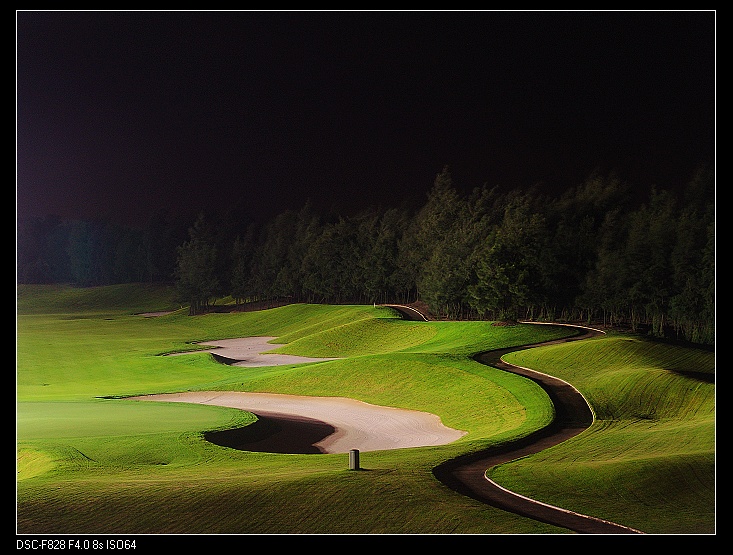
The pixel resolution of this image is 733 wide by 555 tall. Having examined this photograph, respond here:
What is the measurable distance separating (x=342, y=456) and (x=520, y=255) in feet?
75.2

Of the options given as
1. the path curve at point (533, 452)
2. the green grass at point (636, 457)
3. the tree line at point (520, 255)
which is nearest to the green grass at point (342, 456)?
the green grass at point (636, 457)

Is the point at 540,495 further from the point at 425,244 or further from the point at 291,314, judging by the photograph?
the point at 291,314

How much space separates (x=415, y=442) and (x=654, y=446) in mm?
5996

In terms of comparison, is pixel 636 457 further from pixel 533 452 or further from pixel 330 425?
pixel 330 425

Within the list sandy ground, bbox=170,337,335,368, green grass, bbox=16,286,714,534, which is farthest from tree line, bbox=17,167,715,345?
sandy ground, bbox=170,337,335,368

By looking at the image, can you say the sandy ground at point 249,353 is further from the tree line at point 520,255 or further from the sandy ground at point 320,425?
the sandy ground at point 320,425

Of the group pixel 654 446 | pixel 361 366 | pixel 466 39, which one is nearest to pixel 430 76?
pixel 466 39

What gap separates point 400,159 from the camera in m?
31.2

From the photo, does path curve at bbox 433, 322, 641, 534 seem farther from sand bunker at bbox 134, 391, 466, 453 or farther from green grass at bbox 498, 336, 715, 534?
sand bunker at bbox 134, 391, 466, 453

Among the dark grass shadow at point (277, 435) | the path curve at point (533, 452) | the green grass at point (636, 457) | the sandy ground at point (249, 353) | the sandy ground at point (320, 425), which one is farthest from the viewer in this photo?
the sandy ground at point (249, 353)

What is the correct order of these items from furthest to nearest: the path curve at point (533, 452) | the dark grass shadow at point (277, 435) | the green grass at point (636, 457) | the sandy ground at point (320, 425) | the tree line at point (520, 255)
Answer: the tree line at point (520, 255) < the sandy ground at point (320, 425) < the dark grass shadow at point (277, 435) < the green grass at point (636, 457) < the path curve at point (533, 452)

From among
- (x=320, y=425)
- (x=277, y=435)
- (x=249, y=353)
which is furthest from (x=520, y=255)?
(x=277, y=435)

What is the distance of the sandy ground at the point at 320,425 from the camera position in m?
18.8

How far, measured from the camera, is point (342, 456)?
15617mm
